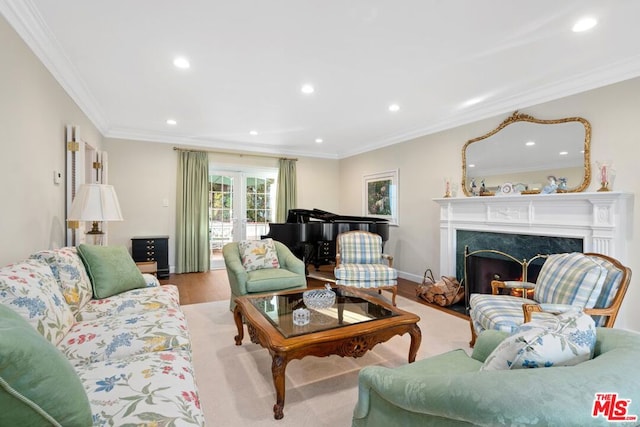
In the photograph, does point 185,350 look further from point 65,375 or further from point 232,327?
point 232,327

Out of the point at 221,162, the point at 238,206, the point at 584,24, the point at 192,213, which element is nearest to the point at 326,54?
the point at 584,24

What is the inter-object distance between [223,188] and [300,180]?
65.8 inches

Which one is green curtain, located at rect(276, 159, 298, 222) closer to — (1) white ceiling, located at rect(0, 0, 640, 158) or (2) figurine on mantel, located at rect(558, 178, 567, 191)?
(1) white ceiling, located at rect(0, 0, 640, 158)

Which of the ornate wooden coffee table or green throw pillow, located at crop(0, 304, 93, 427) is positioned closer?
green throw pillow, located at crop(0, 304, 93, 427)

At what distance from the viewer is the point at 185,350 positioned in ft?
5.59

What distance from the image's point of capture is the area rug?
1808mm

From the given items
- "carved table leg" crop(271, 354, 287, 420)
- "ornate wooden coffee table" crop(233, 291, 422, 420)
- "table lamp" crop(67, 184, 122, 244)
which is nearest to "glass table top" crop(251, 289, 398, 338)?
"ornate wooden coffee table" crop(233, 291, 422, 420)

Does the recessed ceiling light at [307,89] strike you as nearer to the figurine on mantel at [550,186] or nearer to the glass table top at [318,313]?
the glass table top at [318,313]

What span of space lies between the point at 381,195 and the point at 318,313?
3.89 metres

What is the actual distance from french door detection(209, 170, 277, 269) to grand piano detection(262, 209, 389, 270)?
1.50 m

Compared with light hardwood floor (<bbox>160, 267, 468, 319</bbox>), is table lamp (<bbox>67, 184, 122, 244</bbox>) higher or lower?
higher

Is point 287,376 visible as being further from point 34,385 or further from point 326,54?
point 326,54

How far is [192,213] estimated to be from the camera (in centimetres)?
566

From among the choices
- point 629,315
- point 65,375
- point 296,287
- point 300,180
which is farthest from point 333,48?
point 300,180
